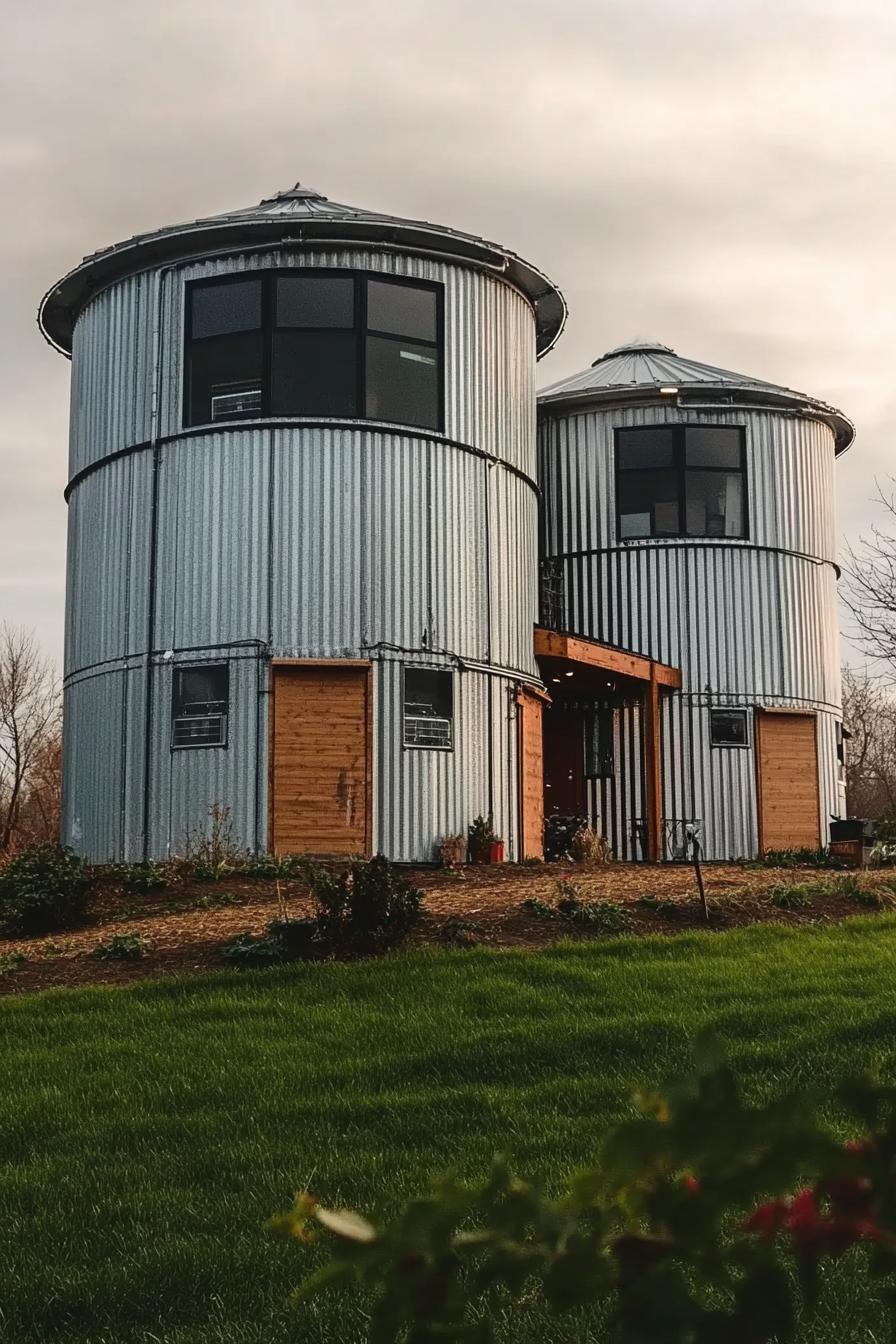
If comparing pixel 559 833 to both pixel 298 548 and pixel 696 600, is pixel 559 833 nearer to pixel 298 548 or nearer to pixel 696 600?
pixel 696 600

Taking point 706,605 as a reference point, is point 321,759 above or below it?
below

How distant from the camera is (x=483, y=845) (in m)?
18.8

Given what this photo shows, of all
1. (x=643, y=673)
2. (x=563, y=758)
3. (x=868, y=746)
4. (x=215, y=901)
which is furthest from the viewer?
(x=868, y=746)

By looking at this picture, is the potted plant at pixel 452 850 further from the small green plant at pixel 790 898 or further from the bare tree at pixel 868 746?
the bare tree at pixel 868 746

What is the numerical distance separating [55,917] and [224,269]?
941 centimetres

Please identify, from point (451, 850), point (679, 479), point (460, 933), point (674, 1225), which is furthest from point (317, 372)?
point (674, 1225)

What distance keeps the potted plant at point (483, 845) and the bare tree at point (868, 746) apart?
3549 cm

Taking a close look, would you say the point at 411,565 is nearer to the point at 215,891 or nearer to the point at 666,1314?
the point at 215,891

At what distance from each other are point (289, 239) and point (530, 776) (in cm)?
Result: 758

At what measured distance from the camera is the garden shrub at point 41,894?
525 inches

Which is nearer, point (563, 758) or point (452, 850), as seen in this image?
point (452, 850)

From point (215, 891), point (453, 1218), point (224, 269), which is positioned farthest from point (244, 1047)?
point (224, 269)

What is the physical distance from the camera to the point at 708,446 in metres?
24.9

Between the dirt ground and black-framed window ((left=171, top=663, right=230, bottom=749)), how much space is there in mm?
2979
